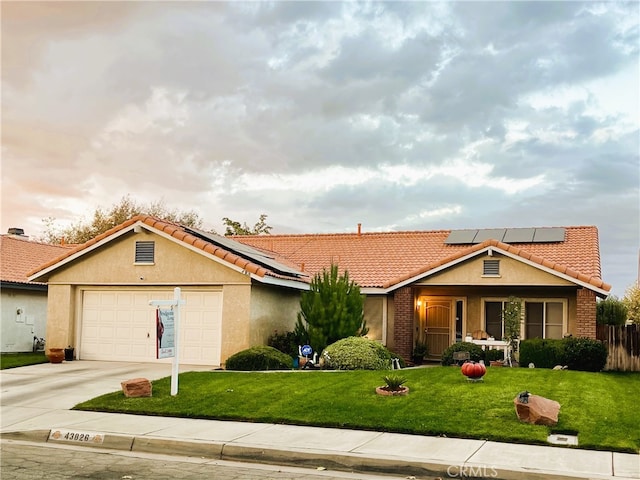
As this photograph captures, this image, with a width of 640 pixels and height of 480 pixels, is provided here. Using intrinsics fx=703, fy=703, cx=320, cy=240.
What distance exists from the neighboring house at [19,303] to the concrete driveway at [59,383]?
5.65 meters

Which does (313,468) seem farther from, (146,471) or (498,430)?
(498,430)

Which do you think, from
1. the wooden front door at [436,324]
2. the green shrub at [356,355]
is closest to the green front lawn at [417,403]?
the green shrub at [356,355]

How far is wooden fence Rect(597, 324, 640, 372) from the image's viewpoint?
67.4ft

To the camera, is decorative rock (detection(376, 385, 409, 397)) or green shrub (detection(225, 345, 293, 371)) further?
green shrub (detection(225, 345, 293, 371))

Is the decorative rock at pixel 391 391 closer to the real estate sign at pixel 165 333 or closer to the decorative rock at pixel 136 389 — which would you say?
the real estate sign at pixel 165 333

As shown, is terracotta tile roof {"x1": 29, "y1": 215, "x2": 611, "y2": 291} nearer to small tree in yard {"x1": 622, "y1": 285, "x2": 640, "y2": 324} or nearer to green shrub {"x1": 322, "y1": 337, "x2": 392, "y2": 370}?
green shrub {"x1": 322, "y1": 337, "x2": 392, "y2": 370}

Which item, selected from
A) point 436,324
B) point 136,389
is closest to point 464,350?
point 436,324

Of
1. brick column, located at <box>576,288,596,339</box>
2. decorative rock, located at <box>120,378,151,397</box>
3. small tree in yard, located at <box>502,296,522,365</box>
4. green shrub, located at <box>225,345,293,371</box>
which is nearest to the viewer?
decorative rock, located at <box>120,378,151,397</box>

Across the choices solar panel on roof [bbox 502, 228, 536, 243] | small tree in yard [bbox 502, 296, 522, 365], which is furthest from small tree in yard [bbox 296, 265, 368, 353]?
solar panel on roof [bbox 502, 228, 536, 243]

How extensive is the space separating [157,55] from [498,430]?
46.6 feet

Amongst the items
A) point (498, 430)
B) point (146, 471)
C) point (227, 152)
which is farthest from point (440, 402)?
point (227, 152)

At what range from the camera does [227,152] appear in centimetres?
2727
